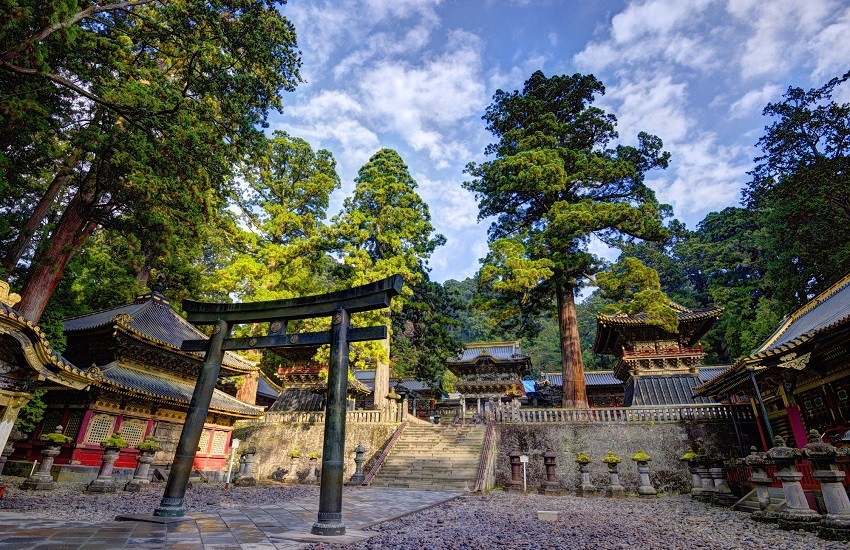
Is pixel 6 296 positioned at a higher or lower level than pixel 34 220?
lower

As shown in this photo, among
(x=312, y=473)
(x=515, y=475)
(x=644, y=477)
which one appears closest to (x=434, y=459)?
(x=515, y=475)

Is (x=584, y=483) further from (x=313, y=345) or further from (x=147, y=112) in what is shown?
(x=147, y=112)

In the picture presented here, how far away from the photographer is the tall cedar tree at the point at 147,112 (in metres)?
8.47

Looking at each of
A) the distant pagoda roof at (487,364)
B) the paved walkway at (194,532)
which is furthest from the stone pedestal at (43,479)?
the distant pagoda roof at (487,364)

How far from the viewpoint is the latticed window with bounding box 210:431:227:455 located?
1566 centimetres

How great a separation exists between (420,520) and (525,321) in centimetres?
1430

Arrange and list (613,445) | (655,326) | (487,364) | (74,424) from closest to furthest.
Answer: (74,424) < (613,445) < (655,326) < (487,364)

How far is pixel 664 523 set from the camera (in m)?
6.54

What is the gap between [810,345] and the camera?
313 inches

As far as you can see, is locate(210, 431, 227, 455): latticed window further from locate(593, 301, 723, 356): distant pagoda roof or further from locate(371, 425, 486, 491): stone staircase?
locate(593, 301, 723, 356): distant pagoda roof

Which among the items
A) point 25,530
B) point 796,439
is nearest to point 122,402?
point 25,530

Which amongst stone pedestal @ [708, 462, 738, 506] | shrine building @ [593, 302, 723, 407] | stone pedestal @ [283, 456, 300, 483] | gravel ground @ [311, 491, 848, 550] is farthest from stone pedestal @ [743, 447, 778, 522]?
stone pedestal @ [283, 456, 300, 483]

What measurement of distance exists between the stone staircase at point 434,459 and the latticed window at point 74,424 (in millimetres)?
8795

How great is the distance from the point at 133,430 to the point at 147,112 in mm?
10283
